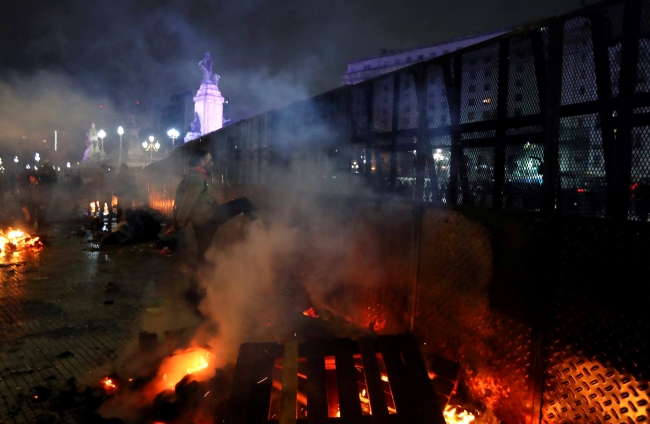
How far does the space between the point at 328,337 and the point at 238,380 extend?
3.10ft

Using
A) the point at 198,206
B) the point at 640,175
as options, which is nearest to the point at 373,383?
the point at 640,175

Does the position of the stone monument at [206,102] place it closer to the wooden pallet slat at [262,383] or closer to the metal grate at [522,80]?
the wooden pallet slat at [262,383]

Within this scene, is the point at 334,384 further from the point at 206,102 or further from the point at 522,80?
the point at 206,102

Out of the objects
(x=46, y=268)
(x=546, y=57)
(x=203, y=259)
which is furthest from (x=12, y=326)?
(x=546, y=57)

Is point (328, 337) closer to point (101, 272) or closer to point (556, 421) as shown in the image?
point (556, 421)

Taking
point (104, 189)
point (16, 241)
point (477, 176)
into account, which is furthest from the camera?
point (104, 189)

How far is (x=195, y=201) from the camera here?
4926 millimetres

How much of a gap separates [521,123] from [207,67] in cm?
3962

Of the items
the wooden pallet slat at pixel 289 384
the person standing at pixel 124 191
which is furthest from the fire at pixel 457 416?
the person standing at pixel 124 191

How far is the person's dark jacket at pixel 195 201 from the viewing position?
4926 mm

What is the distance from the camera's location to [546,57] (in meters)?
2.46

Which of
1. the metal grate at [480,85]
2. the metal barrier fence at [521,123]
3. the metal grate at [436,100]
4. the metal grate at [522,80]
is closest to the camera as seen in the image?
the metal barrier fence at [521,123]

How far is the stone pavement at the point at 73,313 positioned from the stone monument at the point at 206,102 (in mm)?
31982

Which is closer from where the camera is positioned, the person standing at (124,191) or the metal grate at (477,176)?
the metal grate at (477,176)
